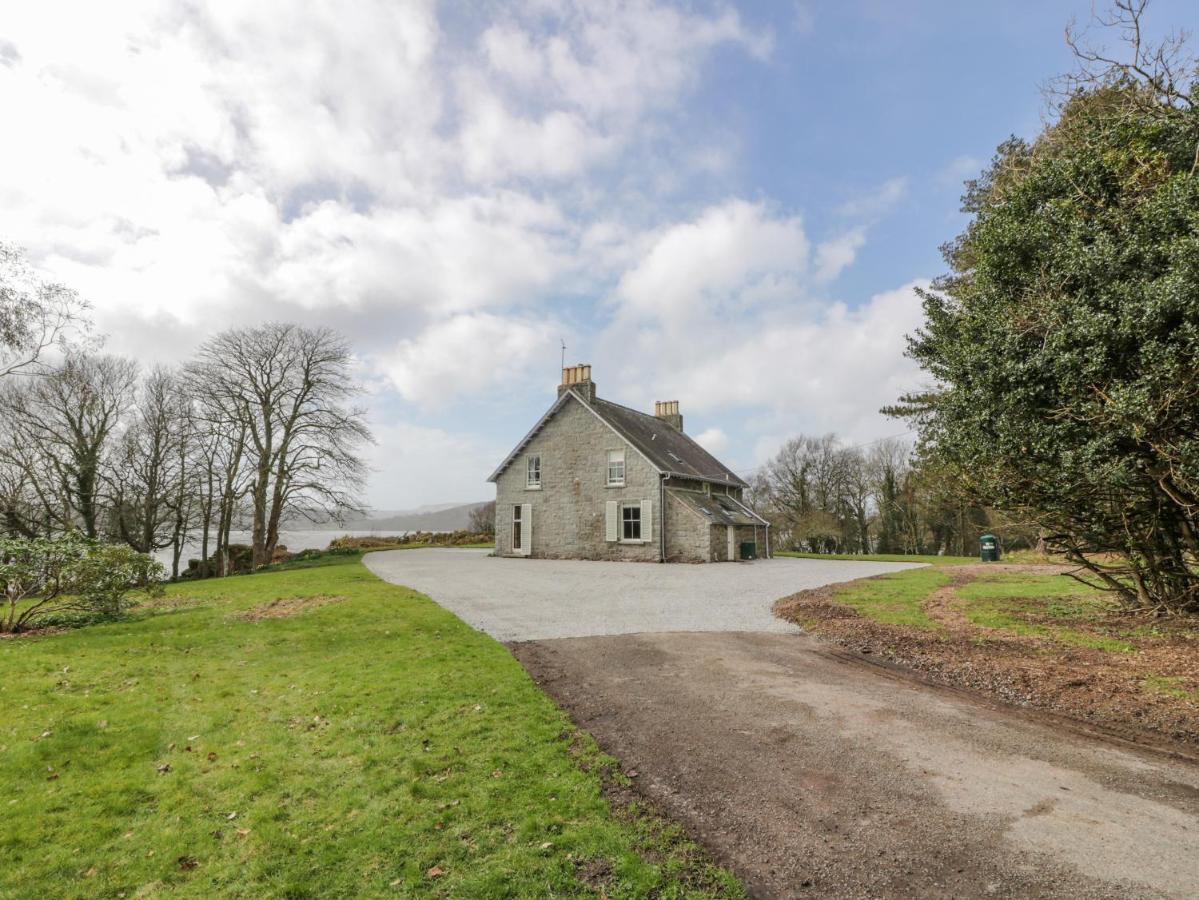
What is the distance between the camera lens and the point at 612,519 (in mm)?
26078

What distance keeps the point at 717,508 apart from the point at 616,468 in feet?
17.0

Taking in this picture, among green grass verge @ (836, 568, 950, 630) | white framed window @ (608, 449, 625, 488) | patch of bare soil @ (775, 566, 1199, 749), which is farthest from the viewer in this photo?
white framed window @ (608, 449, 625, 488)

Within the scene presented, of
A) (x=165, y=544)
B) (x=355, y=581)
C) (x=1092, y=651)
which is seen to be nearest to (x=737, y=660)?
(x=1092, y=651)

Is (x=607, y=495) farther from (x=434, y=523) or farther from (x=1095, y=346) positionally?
(x=434, y=523)

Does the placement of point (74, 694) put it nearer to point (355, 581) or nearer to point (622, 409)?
point (355, 581)

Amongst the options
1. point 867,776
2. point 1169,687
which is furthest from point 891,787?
point 1169,687

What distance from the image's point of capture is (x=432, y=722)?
5727 millimetres

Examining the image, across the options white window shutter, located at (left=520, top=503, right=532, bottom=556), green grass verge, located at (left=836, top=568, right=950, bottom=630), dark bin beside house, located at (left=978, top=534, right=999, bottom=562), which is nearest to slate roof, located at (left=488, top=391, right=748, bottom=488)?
white window shutter, located at (left=520, top=503, right=532, bottom=556)

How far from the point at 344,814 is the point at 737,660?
5.53 metres

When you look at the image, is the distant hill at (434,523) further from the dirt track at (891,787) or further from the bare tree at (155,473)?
the dirt track at (891,787)

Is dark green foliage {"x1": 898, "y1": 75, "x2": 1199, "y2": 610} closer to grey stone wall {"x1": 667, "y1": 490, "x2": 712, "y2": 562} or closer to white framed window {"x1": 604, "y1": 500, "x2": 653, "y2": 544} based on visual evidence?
grey stone wall {"x1": 667, "y1": 490, "x2": 712, "y2": 562}

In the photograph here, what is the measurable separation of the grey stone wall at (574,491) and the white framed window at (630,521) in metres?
0.36

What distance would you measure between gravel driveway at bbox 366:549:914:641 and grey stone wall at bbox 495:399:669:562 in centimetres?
207

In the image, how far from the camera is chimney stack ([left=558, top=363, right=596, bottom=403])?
92.1 feet
